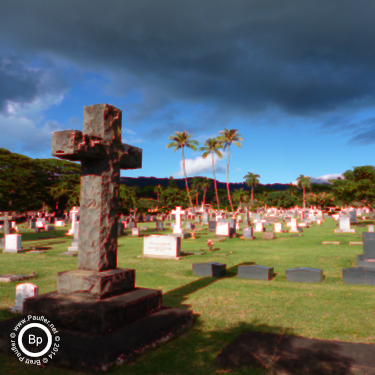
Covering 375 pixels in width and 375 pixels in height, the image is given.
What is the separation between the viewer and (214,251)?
52.3 feet

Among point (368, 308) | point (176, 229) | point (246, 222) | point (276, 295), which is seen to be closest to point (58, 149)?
point (276, 295)

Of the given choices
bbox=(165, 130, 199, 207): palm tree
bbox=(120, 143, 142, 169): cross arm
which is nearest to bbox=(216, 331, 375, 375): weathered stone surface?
bbox=(120, 143, 142, 169): cross arm

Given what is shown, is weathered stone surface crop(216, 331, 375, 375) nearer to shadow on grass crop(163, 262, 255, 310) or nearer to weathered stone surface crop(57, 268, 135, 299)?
weathered stone surface crop(57, 268, 135, 299)

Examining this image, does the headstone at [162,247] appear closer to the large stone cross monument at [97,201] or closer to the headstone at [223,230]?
the large stone cross monument at [97,201]

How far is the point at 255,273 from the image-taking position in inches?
371

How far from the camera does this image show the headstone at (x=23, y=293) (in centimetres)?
597

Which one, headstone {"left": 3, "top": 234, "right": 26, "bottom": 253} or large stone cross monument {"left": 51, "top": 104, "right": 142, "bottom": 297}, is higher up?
large stone cross monument {"left": 51, "top": 104, "right": 142, "bottom": 297}

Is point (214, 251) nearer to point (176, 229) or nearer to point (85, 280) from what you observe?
point (176, 229)

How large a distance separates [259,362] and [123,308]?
1.88 m

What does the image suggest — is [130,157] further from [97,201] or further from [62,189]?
[62,189]

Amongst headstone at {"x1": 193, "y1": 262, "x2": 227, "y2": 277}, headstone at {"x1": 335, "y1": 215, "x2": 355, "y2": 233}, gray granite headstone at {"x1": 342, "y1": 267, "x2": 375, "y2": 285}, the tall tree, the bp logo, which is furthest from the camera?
the tall tree

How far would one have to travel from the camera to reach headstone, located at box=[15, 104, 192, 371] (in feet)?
13.7

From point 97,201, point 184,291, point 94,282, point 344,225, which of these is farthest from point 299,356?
point 344,225

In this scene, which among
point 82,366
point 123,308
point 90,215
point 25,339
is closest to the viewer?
point 82,366
